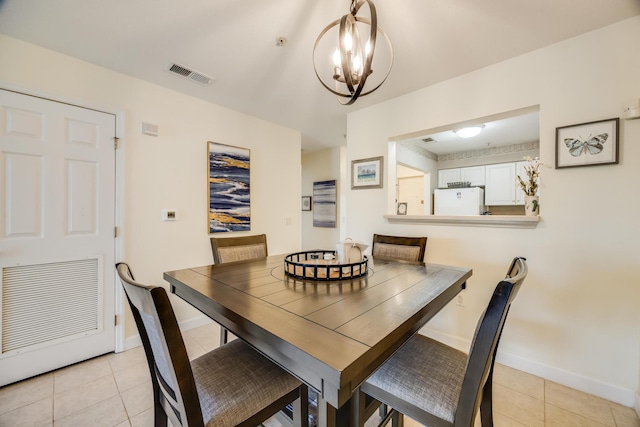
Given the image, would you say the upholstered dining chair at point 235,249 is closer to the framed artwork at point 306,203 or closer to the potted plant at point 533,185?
the potted plant at point 533,185

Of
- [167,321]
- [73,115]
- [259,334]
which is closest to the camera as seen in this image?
[167,321]

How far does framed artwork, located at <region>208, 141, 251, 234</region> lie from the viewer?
9.21ft

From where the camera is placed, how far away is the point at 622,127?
5.27 feet

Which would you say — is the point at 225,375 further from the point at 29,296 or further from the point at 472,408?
the point at 29,296

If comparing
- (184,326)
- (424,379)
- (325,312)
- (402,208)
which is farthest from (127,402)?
(402,208)

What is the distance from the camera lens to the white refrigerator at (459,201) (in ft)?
14.1

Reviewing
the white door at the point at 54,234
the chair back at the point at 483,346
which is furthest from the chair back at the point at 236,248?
the chair back at the point at 483,346

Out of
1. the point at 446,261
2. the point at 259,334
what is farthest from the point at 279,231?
the point at 259,334

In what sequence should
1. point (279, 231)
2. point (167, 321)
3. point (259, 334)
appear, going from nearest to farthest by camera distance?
point (167, 321) → point (259, 334) → point (279, 231)

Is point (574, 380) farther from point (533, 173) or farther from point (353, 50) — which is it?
point (353, 50)

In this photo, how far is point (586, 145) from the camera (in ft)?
5.59

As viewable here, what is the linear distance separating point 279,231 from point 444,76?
2.56 meters

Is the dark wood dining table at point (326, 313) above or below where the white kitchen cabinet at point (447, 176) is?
below

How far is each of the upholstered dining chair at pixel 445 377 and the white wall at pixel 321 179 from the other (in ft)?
11.7
